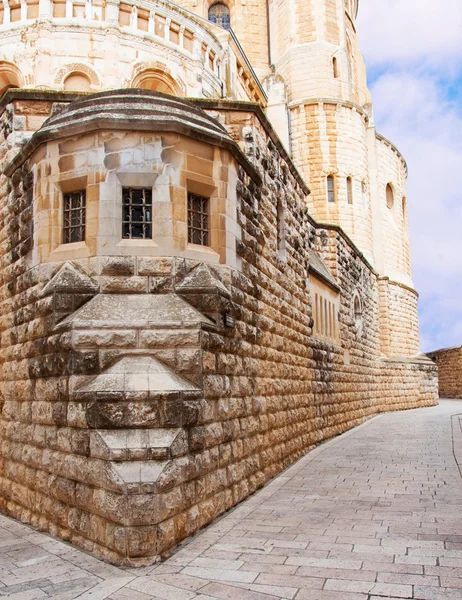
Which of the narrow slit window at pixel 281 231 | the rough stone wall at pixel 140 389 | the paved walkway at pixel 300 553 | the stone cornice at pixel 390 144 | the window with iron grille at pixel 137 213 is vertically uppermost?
the stone cornice at pixel 390 144

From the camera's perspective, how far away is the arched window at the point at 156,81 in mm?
17783

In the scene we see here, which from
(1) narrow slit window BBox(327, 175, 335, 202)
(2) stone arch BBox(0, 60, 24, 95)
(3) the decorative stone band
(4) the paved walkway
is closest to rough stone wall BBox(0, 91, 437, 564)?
(4) the paved walkway

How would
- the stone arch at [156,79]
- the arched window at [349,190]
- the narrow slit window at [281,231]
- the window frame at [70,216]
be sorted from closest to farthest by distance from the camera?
the window frame at [70,216]
the narrow slit window at [281,231]
the stone arch at [156,79]
the arched window at [349,190]

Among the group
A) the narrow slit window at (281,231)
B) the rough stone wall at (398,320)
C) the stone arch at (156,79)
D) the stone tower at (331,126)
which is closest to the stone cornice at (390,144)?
the stone tower at (331,126)

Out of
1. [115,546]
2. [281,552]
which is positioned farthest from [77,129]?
[281,552]

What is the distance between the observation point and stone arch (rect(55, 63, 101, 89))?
16922 millimetres

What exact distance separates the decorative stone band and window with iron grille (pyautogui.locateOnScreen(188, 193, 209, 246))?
71 cm

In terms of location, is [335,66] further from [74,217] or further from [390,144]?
[74,217]

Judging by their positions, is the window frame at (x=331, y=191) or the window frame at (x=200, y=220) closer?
the window frame at (x=200, y=220)

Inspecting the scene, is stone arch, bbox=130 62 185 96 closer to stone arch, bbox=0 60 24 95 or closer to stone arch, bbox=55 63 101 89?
stone arch, bbox=55 63 101 89

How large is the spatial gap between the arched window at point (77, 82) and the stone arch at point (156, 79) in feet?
4.37

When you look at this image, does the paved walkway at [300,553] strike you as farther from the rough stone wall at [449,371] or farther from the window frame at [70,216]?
the rough stone wall at [449,371]

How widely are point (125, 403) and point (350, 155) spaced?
26.2 m

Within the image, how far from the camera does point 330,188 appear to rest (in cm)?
→ 2880
